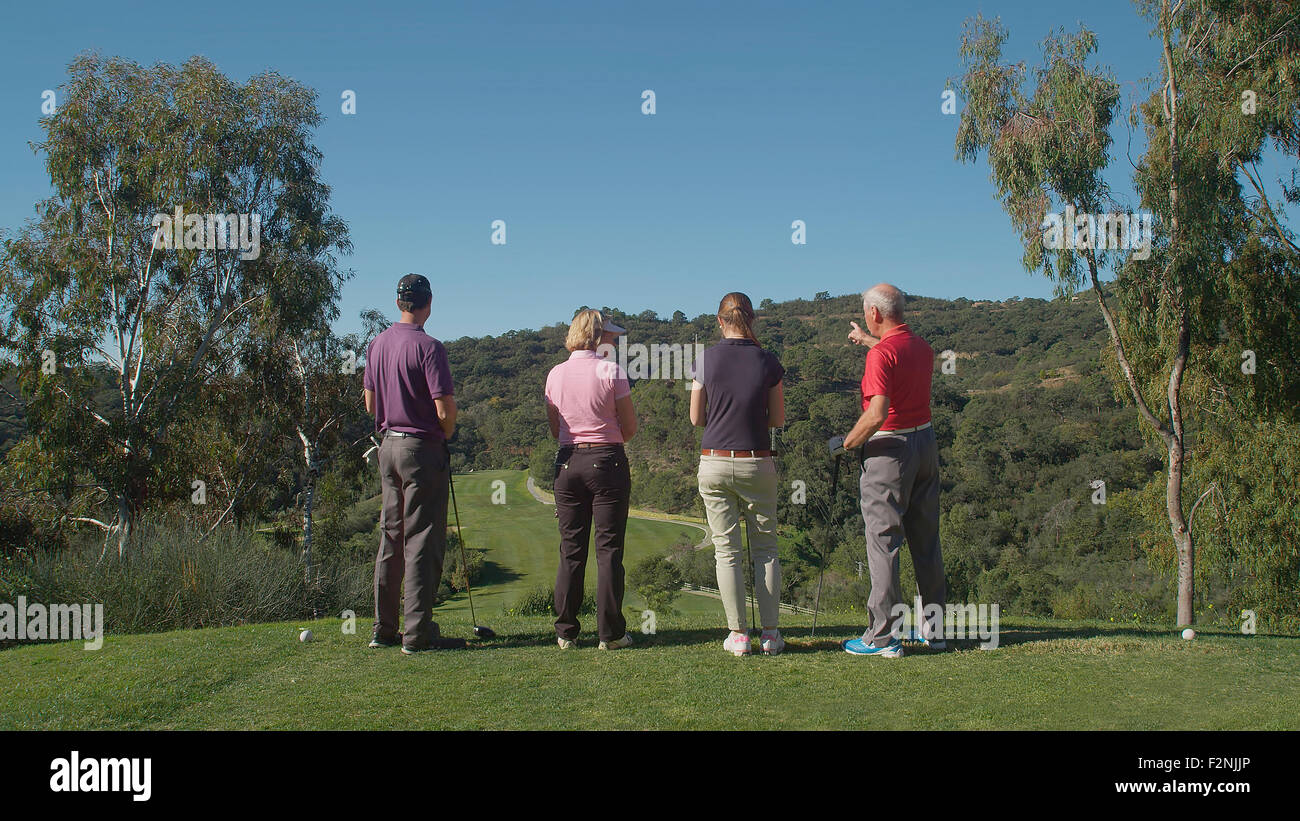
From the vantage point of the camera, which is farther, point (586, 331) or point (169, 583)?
point (169, 583)

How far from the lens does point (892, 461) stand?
4.98m

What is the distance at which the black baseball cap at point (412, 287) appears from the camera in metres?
5.29

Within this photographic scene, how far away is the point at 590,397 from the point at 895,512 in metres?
1.98

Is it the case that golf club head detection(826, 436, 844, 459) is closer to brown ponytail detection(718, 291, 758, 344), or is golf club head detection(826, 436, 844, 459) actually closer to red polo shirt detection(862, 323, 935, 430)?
red polo shirt detection(862, 323, 935, 430)

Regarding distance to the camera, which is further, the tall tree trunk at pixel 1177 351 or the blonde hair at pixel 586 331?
the tall tree trunk at pixel 1177 351

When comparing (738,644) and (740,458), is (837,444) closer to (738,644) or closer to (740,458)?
(740,458)

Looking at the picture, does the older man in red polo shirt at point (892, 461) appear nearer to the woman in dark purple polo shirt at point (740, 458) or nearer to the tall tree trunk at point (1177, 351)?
the woman in dark purple polo shirt at point (740, 458)

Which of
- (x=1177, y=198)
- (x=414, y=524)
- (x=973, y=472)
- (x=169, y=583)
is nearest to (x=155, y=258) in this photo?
(x=169, y=583)

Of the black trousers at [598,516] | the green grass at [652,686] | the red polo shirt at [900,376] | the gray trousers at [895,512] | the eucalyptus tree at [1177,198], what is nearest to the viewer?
the green grass at [652,686]

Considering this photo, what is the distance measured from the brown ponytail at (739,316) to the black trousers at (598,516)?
103 cm

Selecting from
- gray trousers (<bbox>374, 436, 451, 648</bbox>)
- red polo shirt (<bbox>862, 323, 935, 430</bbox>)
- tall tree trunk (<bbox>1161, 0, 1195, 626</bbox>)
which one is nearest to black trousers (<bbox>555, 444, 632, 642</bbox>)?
gray trousers (<bbox>374, 436, 451, 648</bbox>)

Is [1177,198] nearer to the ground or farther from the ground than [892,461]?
farther from the ground

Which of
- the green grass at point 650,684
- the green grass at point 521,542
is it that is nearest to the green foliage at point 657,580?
the green grass at point 521,542

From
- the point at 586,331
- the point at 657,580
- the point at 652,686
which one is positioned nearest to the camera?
the point at 652,686
